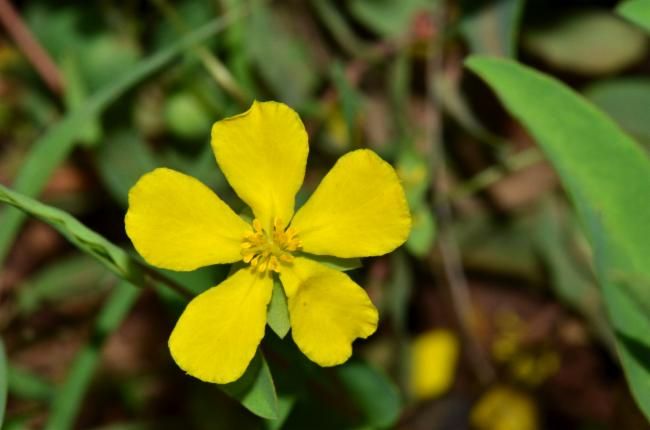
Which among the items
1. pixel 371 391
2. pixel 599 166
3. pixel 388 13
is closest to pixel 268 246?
pixel 371 391

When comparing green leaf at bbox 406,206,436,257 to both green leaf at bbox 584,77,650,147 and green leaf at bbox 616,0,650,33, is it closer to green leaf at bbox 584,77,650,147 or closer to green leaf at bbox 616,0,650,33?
green leaf at bbox 584,77,650,147

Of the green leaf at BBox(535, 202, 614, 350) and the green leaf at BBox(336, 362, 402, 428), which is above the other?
the green leaf at BBox(535, 202, 614, 350)

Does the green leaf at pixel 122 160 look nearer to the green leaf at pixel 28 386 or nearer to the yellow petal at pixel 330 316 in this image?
the green leaf at pixel 28 386

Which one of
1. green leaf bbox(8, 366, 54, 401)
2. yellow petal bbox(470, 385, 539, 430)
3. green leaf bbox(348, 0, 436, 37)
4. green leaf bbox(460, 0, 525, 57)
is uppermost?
green leaf bbox(348, 0, 436, 37)

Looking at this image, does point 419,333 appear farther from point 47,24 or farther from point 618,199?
point 47,24

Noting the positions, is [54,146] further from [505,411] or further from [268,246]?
[505,411]

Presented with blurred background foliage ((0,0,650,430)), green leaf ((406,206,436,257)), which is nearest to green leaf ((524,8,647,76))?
blurred background foliage ((0,0,650,430))
